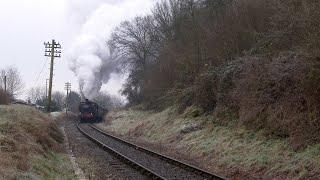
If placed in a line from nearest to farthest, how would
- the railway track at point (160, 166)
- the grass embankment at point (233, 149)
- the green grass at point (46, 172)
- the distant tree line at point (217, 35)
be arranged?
the green grass at point (46, 172) < the grass embankment at point (233, 149) < the railway track at point (160, 166) < the distant tree line at point (217, 35)

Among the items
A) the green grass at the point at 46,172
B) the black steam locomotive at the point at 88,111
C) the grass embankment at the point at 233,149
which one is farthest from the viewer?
the black steam locomotive at the point at 88,111

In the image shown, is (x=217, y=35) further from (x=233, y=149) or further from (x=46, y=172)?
(x=46, y=172)

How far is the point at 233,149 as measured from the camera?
18.9m

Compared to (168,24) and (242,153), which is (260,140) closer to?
(242,153)

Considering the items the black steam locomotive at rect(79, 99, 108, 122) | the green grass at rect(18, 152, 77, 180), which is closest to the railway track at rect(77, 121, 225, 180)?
the green grass at rect(18, 152, 77, 180)

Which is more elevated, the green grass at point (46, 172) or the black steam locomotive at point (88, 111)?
the black steam locomotive at point (88, 111)

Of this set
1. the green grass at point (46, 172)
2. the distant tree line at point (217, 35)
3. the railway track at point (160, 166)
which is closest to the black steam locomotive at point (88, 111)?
the distant tree line at point (217, 35)

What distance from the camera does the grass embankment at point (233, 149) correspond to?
47.4 ft

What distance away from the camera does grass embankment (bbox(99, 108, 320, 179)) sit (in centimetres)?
1444

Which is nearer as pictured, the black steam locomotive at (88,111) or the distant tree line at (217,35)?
the distant tree line at (217,35)

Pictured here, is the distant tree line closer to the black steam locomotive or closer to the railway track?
the railway track

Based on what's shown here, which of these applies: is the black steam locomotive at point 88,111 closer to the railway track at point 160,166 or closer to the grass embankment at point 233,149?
the grass embankment at point 233,149

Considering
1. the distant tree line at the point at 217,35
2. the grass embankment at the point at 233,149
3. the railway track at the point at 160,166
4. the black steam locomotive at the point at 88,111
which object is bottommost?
the railway track at the point at 160,166

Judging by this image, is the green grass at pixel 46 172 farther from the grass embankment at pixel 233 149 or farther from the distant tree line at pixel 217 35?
the distant tree line at pixel 217 35
